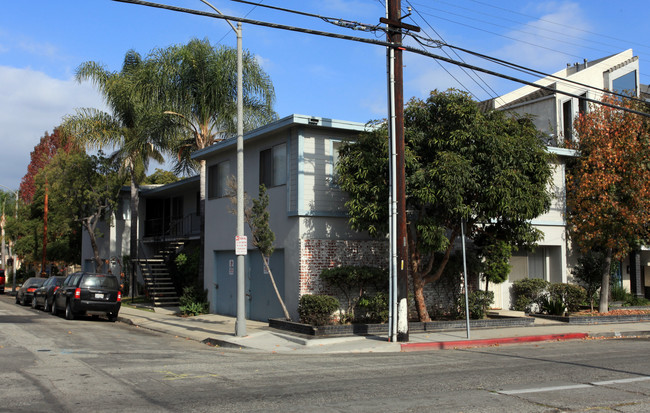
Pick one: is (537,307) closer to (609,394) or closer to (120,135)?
(609,394)

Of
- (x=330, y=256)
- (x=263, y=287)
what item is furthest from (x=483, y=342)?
(x=263, y=287)

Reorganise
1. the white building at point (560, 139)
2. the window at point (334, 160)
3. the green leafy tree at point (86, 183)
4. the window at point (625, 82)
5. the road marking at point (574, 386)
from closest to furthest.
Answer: the road marking at point (574, 386)
the window at point (334, 160)
the white building at point (560, 139)
the window at point (625, 82)
the green leafy tree at point (86, 183)

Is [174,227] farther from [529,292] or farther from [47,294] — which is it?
[529,292]

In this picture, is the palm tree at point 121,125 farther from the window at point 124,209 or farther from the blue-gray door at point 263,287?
the blue-gray door at point 263,287

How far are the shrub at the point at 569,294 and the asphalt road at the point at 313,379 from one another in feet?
22.0

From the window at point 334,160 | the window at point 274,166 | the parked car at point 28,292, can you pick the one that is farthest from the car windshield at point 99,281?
the parked car at point 28,292

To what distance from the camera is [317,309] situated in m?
16.5

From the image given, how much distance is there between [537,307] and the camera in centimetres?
2261

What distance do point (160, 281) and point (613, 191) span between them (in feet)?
63.9

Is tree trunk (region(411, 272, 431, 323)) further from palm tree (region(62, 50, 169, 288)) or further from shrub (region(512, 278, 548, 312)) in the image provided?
palm tree (region(62, 50, 169, 288))

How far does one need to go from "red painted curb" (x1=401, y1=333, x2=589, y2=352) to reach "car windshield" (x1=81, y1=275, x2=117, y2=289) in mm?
11768

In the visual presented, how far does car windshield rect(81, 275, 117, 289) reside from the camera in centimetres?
2096

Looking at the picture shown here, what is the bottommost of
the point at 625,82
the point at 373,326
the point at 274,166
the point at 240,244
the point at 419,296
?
the point at 373,326

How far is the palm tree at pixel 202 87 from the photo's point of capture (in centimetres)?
2430
